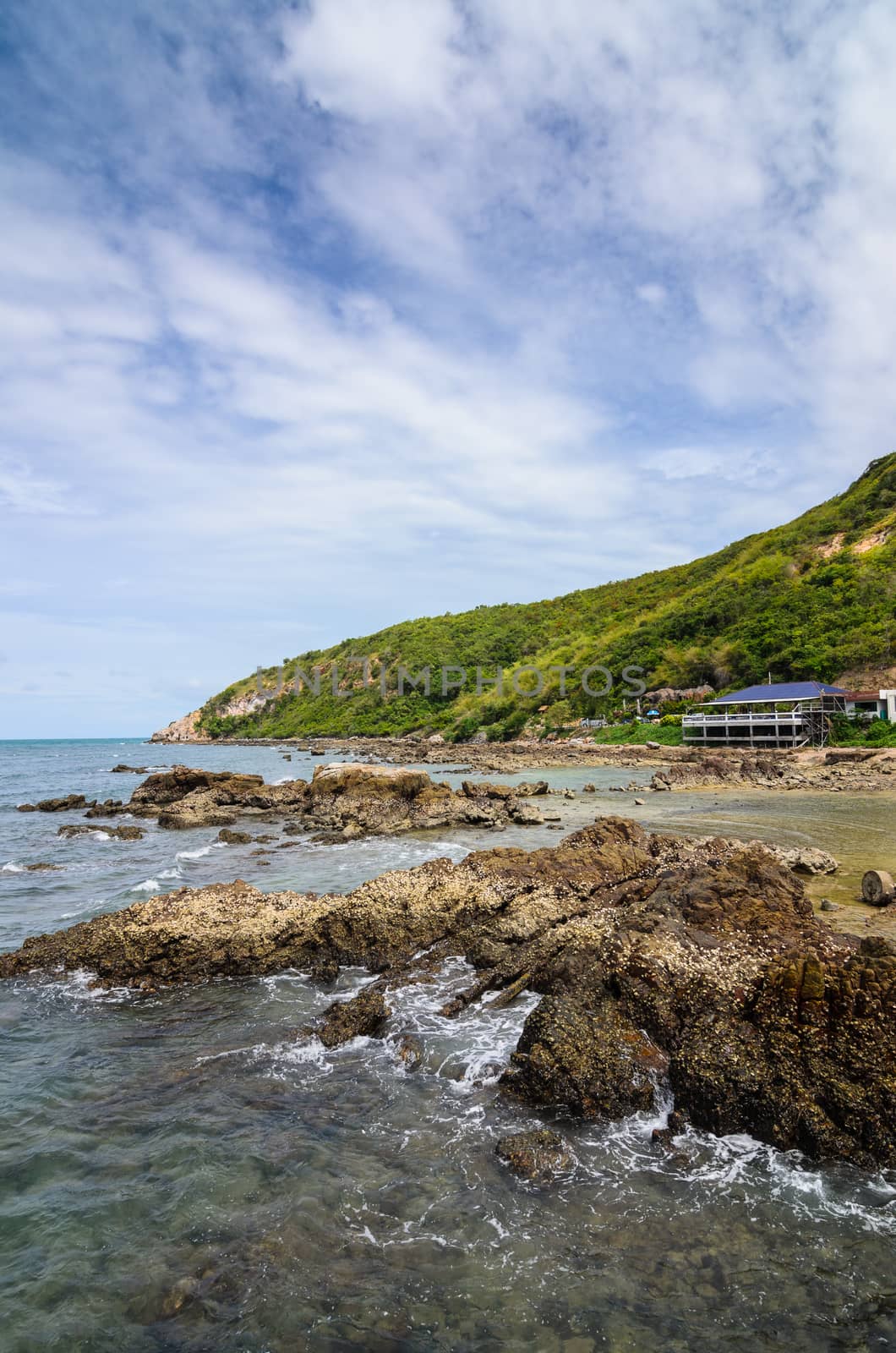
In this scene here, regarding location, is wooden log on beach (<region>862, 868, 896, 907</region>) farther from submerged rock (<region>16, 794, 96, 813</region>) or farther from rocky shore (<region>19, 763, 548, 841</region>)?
submerged rock (<region>16, 794, 96, 813</region>)

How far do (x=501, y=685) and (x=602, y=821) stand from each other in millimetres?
96269

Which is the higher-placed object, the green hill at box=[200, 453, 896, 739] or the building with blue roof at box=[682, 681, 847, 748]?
the green hill at box=[200, 453, 896, 739]

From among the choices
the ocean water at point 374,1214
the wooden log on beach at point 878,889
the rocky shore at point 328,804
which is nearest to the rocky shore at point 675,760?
the rocky shore at point 328,804

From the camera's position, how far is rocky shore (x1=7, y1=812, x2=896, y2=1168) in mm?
6090

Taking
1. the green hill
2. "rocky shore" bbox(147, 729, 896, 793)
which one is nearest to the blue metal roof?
"rocky shore" bbox(147, 729, 896, 793)

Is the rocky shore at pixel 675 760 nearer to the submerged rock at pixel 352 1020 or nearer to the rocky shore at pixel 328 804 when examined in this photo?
the rocky shore at pixel 328 804

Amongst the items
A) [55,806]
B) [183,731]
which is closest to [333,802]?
[55,806]

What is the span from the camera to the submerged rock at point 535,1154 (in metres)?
5.83

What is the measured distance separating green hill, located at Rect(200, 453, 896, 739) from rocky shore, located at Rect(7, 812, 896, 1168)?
2558 inches

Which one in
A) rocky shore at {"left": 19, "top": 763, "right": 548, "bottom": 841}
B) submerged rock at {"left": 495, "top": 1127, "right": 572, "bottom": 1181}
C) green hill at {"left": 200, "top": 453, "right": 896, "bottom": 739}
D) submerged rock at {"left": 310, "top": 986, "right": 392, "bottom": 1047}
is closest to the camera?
submerged rock at {"left": 495, "top": 1127, "right": 572, "bottom": 1181}

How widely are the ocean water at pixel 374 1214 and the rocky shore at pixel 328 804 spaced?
1543 cm

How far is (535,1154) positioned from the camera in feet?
19.6

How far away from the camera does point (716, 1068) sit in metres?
6.33

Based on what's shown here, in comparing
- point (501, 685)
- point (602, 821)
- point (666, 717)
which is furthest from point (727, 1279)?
point (501, 685)
